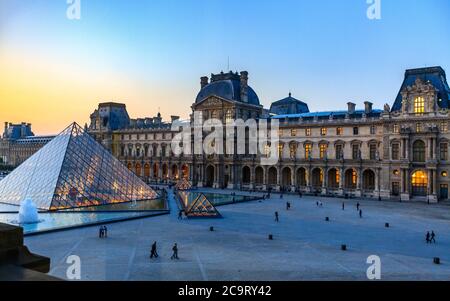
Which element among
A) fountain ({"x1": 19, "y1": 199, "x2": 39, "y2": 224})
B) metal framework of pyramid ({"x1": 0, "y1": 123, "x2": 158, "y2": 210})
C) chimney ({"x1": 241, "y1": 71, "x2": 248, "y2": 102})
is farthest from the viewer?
chimney ({"x1": 241, "y1": 71, "x2": 248, "y2": 102})

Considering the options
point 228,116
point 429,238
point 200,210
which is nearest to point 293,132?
point 228,116

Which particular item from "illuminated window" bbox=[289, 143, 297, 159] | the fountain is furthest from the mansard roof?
the fountain

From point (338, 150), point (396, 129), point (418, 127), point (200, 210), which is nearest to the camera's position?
point (200, 210)

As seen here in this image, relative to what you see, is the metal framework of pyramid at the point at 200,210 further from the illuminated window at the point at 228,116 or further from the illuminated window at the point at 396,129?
the illuminated window at the point at 228,116

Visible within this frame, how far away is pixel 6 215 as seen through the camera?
30.2 meters

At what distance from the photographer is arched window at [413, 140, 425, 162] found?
45.8 m

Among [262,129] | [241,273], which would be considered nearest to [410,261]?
[241,273]

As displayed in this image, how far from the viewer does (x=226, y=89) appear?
211ft

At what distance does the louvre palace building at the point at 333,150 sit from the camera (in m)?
45.4

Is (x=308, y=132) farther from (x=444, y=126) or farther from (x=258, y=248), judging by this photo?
(x=258, y=248)

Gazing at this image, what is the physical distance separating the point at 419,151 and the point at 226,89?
29995mm

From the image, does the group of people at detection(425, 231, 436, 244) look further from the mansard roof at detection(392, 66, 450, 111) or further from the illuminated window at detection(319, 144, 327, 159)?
the illuminated window at detection(319, 144, 327, 159)

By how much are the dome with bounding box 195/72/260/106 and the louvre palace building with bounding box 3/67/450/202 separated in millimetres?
170
